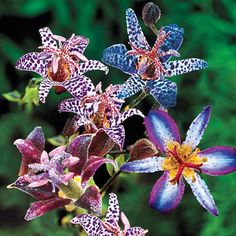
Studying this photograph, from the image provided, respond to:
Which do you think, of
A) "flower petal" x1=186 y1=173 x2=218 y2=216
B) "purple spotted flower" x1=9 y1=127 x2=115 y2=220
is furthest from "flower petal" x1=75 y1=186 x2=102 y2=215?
"flower petal" x1=186 y1=173 x2=218 y2=216

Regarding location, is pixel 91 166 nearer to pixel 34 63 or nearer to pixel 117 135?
pixel 117 135

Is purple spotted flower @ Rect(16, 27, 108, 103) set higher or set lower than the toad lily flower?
higher

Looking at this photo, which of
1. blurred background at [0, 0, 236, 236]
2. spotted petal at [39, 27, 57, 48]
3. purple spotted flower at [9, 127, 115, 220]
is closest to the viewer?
purple spotted flower at [9, 127, 115, 220]

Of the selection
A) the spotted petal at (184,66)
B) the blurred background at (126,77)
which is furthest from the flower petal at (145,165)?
the blurred background at (126,77)

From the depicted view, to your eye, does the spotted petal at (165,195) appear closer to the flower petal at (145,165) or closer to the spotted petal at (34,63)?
the flower petal at (145,165)

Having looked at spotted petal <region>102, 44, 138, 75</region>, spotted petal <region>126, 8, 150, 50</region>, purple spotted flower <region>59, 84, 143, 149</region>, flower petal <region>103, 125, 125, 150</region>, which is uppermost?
spotted petal <region>126, 8, 150, 50</region>

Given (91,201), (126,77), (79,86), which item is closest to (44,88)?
(79,86)

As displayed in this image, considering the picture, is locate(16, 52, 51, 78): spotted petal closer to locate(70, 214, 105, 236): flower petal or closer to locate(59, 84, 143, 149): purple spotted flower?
locate(59, 84, 143, 149): purple spotted flower

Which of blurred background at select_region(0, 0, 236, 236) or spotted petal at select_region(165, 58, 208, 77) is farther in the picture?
blurred background at select_region(0, 0, 236, 236)
